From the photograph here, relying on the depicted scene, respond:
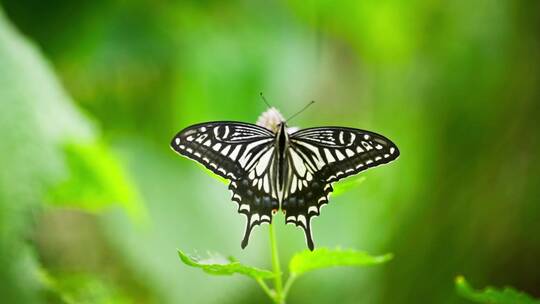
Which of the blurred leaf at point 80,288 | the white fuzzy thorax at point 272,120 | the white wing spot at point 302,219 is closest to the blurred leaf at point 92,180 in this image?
the blurred leaf at point 80,288

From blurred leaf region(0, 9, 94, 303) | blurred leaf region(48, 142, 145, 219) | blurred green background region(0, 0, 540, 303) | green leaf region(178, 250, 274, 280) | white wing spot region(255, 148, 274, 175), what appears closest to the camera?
green leaf region(178, 250, 274, 280)

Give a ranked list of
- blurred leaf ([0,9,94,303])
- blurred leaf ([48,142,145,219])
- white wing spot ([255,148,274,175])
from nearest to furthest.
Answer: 1. white wing spot ([255,148,274,175])
2. blurred leaf ([0,9,94,303])
3. blurred leaf ([48,142,145,219])

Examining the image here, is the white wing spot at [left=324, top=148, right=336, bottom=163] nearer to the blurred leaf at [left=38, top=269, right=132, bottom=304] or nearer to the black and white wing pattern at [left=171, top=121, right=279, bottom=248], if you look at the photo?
the black and white wing pattern at [left=171, top=121, right=279, bottom=248]

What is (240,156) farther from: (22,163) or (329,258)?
(22,163)

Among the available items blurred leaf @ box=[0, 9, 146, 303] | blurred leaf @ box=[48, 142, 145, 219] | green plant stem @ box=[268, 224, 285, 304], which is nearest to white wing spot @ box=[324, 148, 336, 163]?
green plant stem @ box=[268, 224, 285, 304]

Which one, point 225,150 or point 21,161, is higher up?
point 21,161

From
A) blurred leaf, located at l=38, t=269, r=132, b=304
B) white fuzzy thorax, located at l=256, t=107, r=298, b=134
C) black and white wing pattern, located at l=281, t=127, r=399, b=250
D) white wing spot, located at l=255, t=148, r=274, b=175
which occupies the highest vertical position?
blurred leaf, located at l=38, t=269, r=132, b=304

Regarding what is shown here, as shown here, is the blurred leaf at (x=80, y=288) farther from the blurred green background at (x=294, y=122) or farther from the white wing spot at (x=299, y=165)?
the white wing spot at (x=299, y=165)

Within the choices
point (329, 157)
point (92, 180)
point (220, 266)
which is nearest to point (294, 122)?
point (92, 180)
